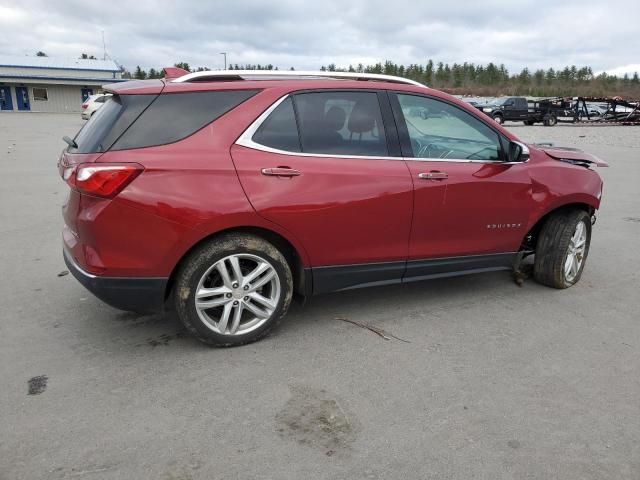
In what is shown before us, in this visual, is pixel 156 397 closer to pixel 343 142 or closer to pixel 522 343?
pixel 343 142

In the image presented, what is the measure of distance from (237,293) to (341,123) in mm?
1354

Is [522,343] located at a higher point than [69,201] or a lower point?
lower

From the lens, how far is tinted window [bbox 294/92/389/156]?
363 cm

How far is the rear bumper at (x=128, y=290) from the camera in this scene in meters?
3.26

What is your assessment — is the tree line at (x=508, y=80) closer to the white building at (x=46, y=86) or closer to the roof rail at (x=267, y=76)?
the white building at (x=46, y=86)

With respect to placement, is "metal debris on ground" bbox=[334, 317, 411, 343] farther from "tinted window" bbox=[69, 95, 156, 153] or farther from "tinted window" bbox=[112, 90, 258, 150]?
"tinted window" bbox=[69, 95, 156, 153]

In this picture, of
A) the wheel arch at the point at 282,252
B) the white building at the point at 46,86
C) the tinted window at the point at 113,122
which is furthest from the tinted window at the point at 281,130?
the white building at the point at 46,86

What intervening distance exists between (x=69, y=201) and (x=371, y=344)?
2.19m

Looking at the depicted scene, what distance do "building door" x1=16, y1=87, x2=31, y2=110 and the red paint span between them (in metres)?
58.1

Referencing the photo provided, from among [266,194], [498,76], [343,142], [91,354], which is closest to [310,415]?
[266,194]

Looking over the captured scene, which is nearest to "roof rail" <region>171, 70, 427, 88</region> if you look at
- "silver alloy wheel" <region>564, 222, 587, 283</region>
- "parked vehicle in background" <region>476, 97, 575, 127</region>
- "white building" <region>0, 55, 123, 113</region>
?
"silver alloy wheel" <region>564, 222, 587, 283</region>

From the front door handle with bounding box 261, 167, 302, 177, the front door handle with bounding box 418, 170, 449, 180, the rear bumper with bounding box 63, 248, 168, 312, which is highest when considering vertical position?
the front door handle with bounding box 261, 167, 302, 177

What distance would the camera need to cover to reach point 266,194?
11.1 ft

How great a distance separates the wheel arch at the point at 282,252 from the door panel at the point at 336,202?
99 mm
